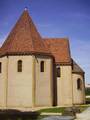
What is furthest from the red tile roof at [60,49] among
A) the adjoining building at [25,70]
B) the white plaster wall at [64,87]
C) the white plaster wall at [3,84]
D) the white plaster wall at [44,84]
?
the white plaster wall at [3,84]

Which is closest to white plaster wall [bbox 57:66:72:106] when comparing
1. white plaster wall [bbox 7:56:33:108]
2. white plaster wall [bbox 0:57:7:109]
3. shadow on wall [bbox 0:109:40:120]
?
white plaster wall [bbox 7:56:33:108]

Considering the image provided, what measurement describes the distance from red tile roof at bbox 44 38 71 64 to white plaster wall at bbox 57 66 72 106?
4.28 feet

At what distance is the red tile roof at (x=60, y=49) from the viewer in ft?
161

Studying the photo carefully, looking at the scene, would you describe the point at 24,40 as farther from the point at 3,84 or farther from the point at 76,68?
the point at 76,68

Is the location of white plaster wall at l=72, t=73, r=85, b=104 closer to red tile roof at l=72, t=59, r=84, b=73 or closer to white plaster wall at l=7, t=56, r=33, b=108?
red tile roof at l=72, t=59, r=84, b=73

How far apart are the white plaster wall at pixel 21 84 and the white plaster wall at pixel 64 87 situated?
800cm

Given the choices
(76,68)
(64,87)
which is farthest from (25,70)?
(76,68)

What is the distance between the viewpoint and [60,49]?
50562mm

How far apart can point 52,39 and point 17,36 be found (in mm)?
10282

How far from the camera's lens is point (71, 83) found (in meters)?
48.3

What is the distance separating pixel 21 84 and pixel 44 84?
3119mm

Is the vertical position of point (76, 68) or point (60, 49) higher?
point (60, 49)

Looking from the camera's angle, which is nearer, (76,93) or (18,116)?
(18,116)

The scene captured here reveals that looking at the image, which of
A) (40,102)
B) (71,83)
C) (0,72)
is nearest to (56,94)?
(71,83)
